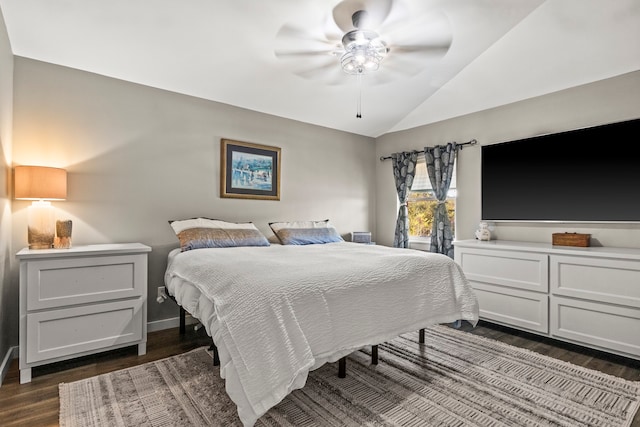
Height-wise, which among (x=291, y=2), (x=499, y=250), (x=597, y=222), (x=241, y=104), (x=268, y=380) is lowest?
(x=268, y=380)

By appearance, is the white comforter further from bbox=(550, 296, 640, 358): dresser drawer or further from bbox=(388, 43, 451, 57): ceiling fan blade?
bbox=(388, 43, 451, 57): ceiling fan blade

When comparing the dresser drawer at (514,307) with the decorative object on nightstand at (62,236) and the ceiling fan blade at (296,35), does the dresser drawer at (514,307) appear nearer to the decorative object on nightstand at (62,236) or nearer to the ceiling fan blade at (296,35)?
the ceiling fan blade at (296,35)

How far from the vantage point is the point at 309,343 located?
1.64m

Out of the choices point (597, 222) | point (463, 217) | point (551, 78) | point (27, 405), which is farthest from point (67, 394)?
point (551, 78)

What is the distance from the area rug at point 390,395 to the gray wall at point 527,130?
4.41 feet

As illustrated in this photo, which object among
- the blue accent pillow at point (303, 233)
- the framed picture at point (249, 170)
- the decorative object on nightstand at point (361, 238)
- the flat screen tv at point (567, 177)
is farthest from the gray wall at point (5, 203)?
the flat screen tv at point (567, 177)

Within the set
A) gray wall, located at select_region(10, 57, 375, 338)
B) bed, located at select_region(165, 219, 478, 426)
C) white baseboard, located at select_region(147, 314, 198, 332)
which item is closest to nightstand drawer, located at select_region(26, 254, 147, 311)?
bed, located at select_region(165, 219, 478, 426)

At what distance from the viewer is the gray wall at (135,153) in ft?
8.64

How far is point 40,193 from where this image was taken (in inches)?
92.1

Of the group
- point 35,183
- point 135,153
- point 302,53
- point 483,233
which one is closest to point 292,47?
point 302,53

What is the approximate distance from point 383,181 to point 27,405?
14.3 ft

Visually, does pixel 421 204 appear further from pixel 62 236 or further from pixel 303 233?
pixel 62 236

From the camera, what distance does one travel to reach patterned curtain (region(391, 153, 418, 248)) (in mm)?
4531

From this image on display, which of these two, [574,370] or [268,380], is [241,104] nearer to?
[268,380]
